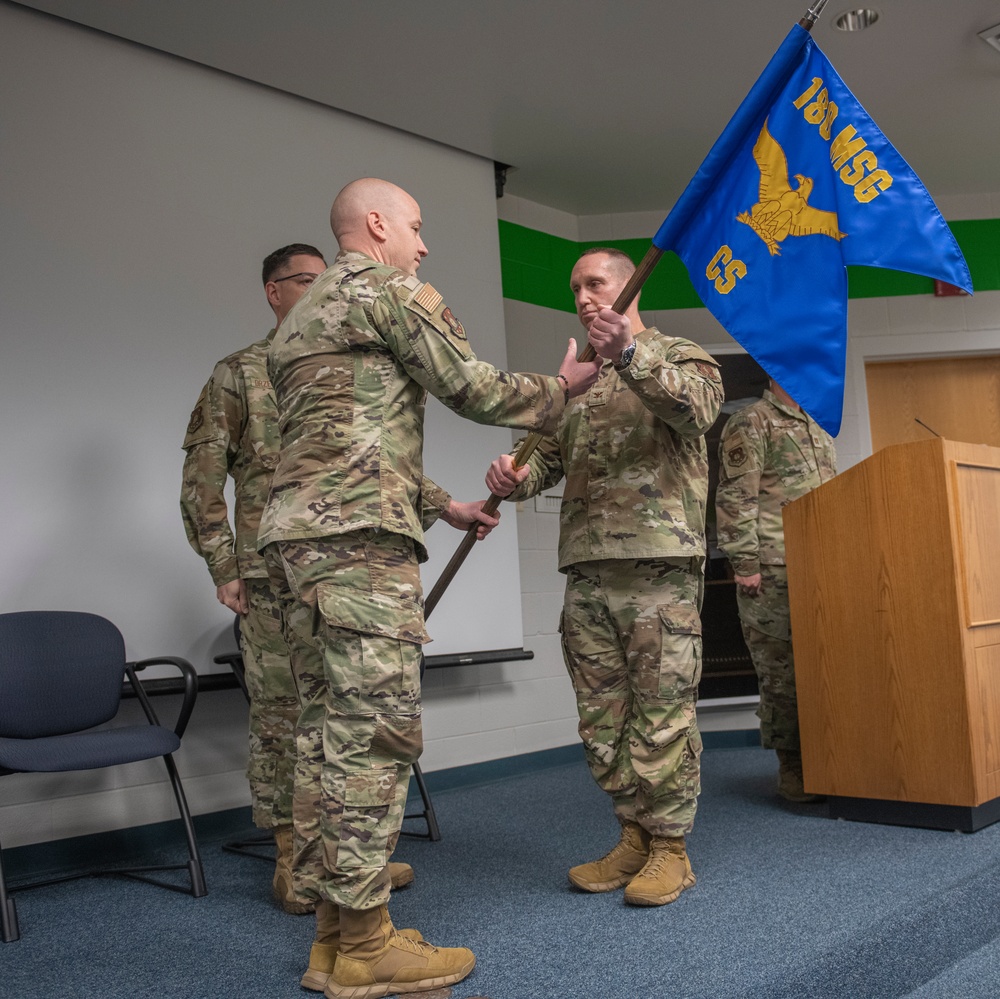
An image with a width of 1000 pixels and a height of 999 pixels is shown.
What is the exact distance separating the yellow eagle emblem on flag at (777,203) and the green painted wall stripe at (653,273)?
2.93 m

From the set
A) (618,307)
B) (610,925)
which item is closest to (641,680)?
(610,925)

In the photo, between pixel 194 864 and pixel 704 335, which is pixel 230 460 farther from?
pixel 704 335

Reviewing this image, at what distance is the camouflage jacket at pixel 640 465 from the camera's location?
2355 mm

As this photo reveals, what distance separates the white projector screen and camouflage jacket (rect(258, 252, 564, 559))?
1591 mm

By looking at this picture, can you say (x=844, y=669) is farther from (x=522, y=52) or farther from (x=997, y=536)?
(x=522, y=52)

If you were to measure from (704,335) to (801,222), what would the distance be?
A: 3393 mm

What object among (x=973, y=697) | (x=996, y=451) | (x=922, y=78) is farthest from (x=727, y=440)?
(x=922, y=78)

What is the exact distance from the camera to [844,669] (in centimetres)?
319

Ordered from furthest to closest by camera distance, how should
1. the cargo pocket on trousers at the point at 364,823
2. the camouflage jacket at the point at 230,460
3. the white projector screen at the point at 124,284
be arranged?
the white projector screen at the point at 124,284 → the camouflage jacket at the point at 230,460 → the cargo pocket on trousers at the point at 364,823

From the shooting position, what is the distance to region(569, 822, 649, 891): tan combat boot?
2.42 meters

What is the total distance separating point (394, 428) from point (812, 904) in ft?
4.63

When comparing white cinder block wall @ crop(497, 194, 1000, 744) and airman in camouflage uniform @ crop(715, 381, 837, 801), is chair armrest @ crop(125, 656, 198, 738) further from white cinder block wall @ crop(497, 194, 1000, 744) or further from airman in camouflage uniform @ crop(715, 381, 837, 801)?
white cinder block wall @ crop(497, 194, 1000, 744)

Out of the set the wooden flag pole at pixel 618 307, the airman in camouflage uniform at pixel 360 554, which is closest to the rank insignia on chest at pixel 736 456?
the wooden flag pole at pixel 618 307

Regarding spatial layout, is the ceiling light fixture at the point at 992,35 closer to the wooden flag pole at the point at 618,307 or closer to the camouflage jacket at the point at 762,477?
the camouflage jacket at the point at 762,477
